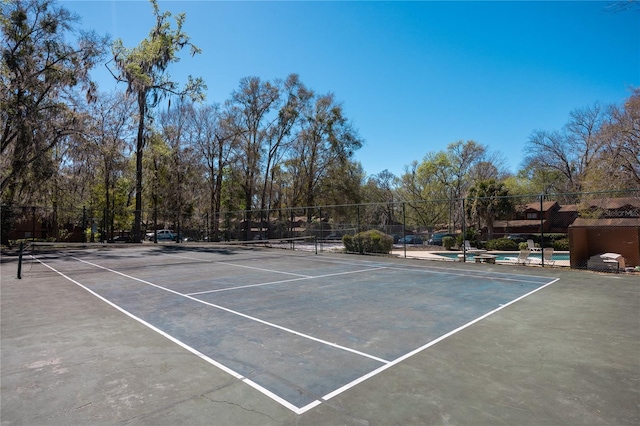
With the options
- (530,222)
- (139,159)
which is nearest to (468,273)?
(139,159)

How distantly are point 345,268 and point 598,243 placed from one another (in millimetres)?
12403

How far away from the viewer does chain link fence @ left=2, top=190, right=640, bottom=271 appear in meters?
16.5

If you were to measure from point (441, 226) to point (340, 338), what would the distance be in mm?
58260

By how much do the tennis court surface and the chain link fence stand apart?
7500 mm

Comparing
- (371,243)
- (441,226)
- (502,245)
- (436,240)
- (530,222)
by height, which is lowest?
(502,245)

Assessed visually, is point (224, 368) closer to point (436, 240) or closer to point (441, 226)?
point (436, 240)

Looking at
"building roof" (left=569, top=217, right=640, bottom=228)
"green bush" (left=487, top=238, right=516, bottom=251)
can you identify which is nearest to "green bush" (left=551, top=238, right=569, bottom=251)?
"green bush" (left=487, top=238, right=516, bottom=251)

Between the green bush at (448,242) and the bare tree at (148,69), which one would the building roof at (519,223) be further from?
the bare tree at (148,69)

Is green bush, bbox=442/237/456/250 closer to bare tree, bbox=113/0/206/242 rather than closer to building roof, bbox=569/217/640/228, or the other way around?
building roof, bbox=569/217/640/228

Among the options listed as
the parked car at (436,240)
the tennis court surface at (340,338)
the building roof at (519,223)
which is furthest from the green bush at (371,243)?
the building roof at (519,223)

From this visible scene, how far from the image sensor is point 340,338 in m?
5.34

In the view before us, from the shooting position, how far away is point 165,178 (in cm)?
3747

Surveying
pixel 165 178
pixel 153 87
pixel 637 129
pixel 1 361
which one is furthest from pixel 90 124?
pixel 637 129

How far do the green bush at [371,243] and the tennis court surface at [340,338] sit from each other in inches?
444
